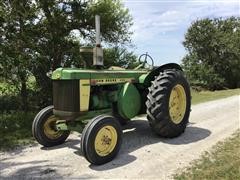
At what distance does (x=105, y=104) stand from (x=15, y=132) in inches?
94.7

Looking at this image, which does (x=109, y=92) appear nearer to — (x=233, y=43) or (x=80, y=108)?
(x=80, y=108)

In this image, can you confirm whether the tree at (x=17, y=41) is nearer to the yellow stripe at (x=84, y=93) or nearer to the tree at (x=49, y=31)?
the tree at (x=49, y=31)

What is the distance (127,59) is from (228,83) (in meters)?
15.9

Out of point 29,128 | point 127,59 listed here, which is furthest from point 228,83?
point 29,128

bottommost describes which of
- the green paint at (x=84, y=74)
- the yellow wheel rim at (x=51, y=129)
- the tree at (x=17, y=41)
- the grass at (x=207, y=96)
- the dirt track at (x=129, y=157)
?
the dirt track at (x=129, y=157)

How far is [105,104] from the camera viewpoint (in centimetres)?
675

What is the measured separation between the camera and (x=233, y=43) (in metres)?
30.4

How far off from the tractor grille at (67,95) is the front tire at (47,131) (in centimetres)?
50

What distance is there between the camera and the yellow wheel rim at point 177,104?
7004mm

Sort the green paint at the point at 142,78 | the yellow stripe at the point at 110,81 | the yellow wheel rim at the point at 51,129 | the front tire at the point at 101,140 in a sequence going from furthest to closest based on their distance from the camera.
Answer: the green paint at the point at 142,78
the yellow wheel rim at the point at 51,129
the yellow stripe at the point at 110,81
the front tire at the point at 101,140

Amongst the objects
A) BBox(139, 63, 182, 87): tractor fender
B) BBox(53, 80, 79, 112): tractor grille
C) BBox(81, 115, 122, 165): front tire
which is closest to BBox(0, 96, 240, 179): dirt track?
BBox(81, 115, 122, 165): front tire

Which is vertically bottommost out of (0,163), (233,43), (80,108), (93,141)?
(0,163)

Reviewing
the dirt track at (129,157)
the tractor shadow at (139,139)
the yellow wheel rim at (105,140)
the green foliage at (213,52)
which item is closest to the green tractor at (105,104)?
the yellow wheel rim at (105,140)

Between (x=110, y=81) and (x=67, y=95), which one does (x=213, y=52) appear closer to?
(x=110, y=81)
